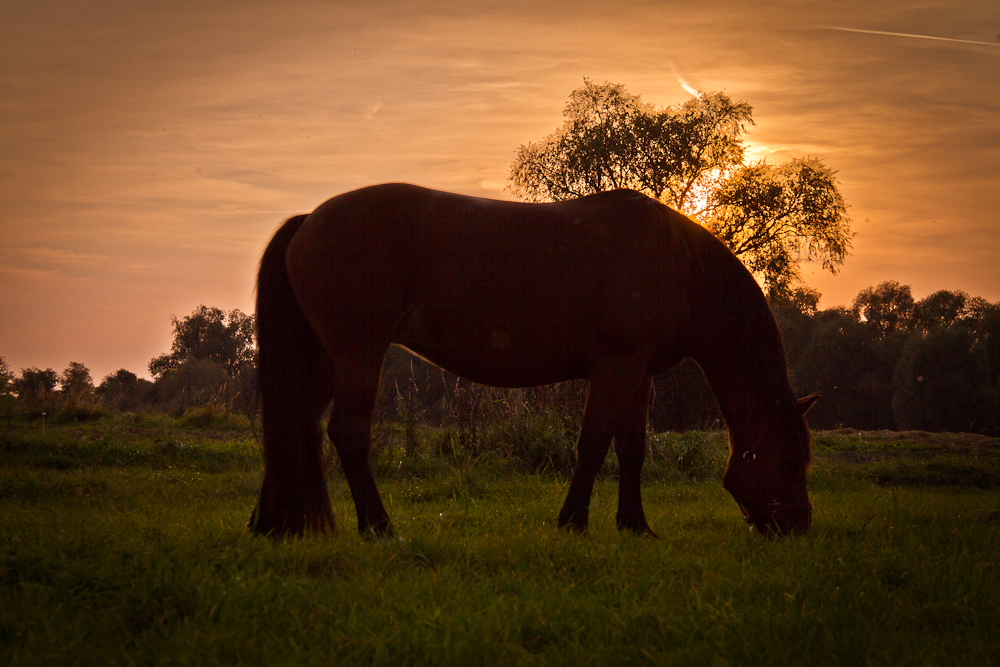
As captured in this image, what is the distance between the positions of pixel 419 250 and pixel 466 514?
225cm

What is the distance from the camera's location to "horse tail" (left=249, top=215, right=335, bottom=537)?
4.52 meters

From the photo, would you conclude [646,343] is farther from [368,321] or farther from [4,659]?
[4,659]

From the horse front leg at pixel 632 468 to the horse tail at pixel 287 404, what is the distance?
2.07 meters

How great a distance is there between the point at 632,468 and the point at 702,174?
102ft

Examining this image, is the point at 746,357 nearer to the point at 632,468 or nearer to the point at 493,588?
the point at 632,468

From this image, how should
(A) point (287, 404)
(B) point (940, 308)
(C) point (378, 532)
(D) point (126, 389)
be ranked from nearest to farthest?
(C) point (378, 532) → (A) point (287, 404) → (D) point (126, 389) → (B) point (940, 308)

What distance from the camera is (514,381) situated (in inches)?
196

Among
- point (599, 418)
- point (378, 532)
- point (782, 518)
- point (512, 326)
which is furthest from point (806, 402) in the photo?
point (378, 532)

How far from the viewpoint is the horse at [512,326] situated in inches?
181

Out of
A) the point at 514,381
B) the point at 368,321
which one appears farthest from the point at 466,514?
the point at 368,321

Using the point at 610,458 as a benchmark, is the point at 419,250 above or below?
above

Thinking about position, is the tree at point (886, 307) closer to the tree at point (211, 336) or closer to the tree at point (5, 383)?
the tree at point (211, 336)

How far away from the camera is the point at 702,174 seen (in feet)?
111

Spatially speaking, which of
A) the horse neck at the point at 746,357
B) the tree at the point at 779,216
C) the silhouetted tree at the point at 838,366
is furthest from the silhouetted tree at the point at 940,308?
the horse neck at the point at 746,357
